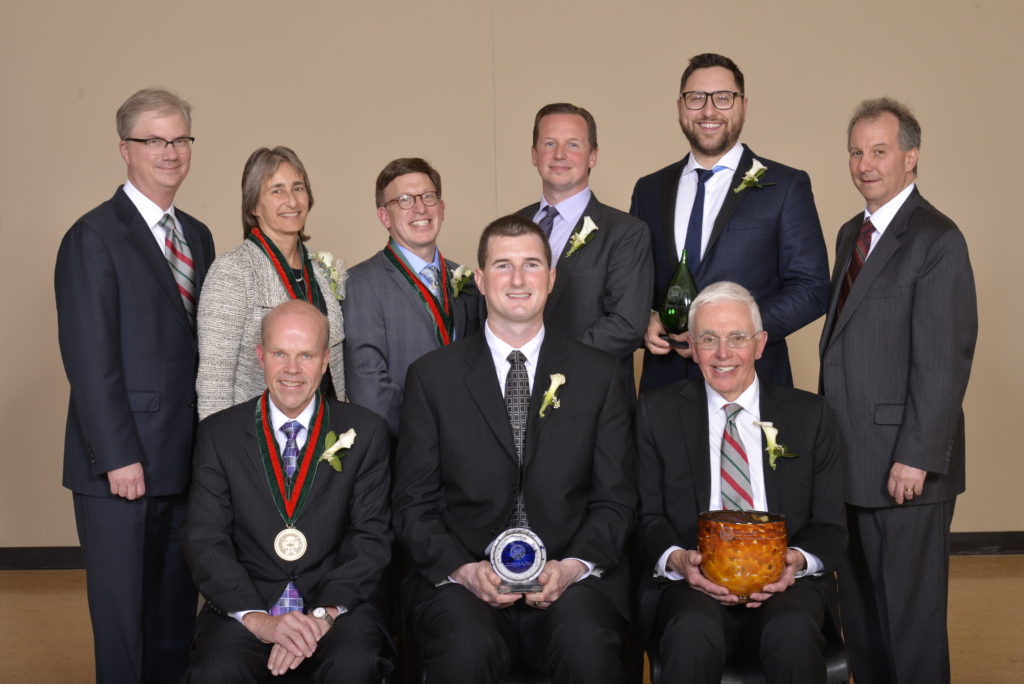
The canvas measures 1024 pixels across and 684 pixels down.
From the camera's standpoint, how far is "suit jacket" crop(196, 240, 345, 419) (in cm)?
339

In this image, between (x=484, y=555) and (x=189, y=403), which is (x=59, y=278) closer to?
(x=189, y=403)

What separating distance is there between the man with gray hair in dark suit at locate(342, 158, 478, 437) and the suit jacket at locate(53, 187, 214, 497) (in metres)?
0.58

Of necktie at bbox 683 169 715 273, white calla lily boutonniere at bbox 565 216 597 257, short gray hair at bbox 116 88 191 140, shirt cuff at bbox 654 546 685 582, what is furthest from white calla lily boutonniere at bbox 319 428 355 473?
necktie at bbox 683 169 715 273

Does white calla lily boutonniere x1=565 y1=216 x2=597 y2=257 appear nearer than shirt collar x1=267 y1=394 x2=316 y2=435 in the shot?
No

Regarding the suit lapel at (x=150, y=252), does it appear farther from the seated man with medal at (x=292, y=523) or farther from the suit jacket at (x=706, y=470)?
the suit jacket at (x=706, y=470)

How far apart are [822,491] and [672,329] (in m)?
0.78

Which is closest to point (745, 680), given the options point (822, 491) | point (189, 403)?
point (822, 491)

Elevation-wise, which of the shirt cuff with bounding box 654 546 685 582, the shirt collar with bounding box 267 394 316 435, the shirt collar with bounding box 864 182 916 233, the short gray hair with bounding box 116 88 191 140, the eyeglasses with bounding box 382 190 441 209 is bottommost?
the shirt cuff with bounding box 654 546 685 582

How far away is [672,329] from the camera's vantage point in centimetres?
355

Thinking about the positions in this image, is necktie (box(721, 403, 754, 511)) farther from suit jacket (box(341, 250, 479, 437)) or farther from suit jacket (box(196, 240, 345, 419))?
suit jacket (box(196, 240, 345, 419))

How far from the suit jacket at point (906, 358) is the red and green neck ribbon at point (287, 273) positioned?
179cm

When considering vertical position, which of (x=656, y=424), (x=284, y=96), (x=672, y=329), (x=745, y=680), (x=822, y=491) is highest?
(x=284, y=96)

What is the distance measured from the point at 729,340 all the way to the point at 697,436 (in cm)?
31

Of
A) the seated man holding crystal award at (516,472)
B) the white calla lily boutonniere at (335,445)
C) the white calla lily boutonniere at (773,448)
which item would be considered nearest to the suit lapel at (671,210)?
the seated man holding crystal award at (516,472)
